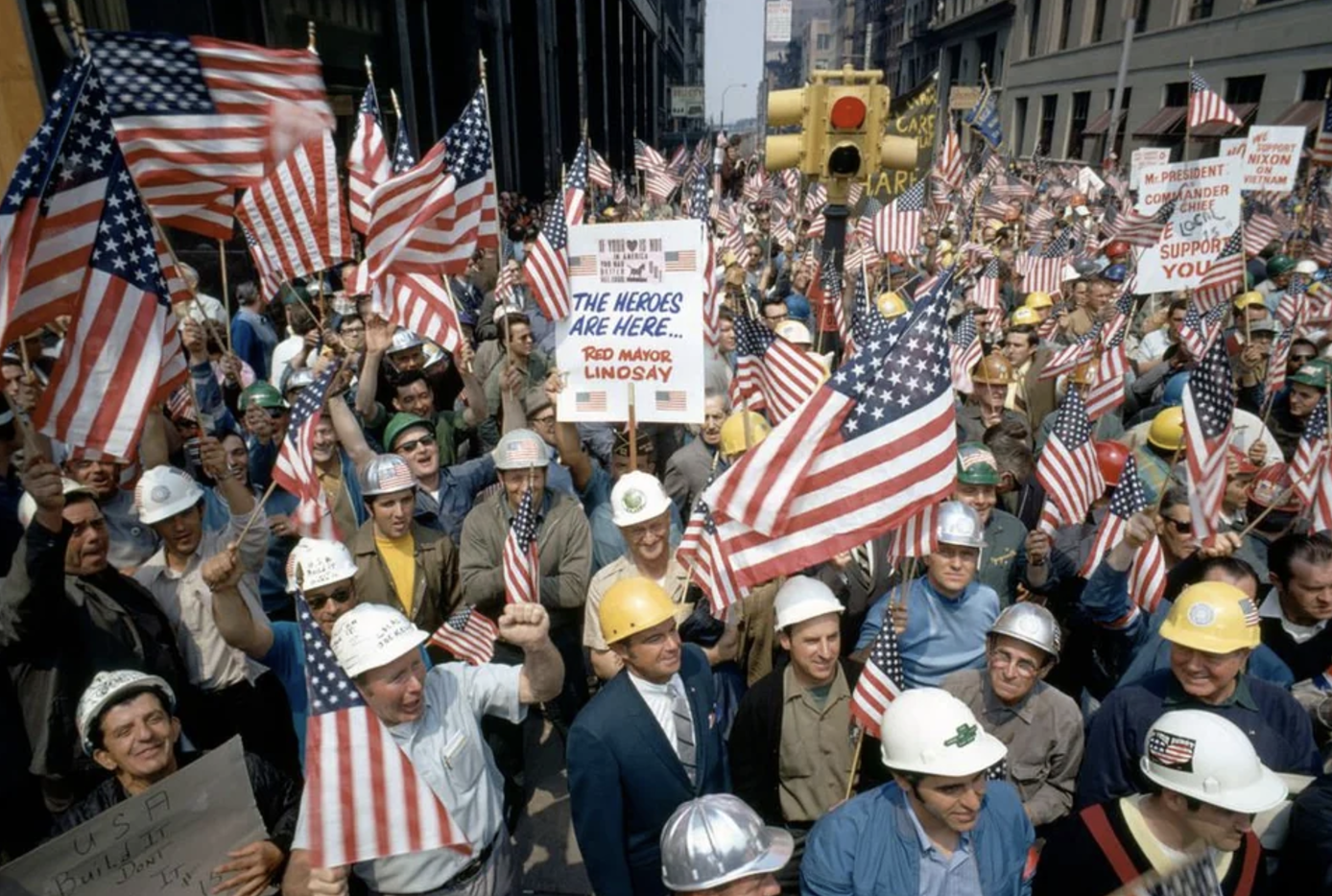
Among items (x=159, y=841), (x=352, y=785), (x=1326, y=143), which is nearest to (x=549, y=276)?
(x=352, y=785)

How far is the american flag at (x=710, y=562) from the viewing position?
362 cm

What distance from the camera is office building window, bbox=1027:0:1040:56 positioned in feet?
155

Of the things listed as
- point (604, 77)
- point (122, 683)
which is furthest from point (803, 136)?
point (604, 77)

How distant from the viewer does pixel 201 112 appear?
466cm

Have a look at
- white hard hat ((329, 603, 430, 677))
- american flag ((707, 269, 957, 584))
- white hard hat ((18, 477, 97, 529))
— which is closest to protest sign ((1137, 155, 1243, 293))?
american flag ((707, 269, 957, 584))

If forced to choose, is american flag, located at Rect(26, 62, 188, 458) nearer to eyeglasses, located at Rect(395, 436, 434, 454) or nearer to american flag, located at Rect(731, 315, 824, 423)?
eyeglasses, located at Rect(395, 436, 434, 454)

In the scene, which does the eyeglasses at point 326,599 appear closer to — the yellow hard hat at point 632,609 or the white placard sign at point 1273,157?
the yellow hard hat at point 632,609

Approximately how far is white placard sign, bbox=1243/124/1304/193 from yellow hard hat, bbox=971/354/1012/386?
298 inches

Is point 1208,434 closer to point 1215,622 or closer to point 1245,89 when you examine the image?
point 1215,622

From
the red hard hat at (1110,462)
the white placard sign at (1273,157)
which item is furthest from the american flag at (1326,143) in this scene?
the red hard hat at (1110,462)

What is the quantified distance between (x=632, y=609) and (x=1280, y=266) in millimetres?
12668

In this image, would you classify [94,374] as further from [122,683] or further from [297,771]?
[297,771]

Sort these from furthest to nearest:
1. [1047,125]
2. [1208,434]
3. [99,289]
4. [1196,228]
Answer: [1047,125] < [1196,228] < [1208,434] < [99,289]

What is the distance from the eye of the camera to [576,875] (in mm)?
4520
